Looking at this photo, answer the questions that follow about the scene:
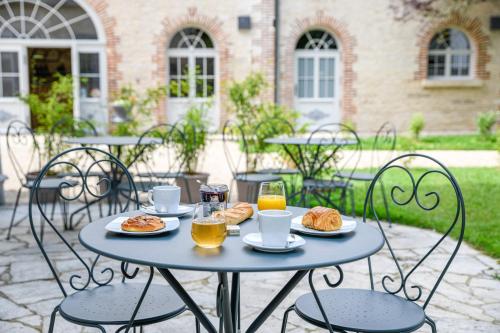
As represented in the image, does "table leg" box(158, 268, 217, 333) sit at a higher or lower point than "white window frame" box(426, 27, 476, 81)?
lower

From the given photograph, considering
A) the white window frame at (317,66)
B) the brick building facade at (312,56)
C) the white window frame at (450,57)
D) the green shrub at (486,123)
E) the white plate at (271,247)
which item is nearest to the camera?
the white plate at (271,247)

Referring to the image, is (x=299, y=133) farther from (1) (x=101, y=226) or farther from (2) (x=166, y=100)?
(2) (x=166, y=100)

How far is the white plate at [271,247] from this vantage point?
154 centimetres

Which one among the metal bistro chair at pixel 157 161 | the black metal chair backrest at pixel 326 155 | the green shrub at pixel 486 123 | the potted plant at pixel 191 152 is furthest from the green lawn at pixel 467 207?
the green shrub at pixel 486 123

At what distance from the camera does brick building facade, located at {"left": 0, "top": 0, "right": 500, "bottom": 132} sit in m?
11.7

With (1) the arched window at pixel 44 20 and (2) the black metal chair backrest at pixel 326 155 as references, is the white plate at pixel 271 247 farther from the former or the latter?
(1) the arched window at pixel 44 20

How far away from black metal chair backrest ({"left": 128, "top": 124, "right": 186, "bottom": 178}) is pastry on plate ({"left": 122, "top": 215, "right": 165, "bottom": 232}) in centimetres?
288

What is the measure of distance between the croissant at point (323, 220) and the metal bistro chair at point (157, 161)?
7.58ft

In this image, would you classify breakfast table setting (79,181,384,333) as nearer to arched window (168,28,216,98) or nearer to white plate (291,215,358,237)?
white plate (291,215,358,237)

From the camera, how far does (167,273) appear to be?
5.55 feet

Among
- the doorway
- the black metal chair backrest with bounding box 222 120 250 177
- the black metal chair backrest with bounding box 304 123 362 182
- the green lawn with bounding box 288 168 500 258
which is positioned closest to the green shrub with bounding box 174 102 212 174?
the black metal chair backrest with bounding box 222 120 250 177

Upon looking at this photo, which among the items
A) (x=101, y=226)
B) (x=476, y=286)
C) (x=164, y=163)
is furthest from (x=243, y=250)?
(x=164, y=163)

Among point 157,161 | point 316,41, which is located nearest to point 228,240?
point 157,161

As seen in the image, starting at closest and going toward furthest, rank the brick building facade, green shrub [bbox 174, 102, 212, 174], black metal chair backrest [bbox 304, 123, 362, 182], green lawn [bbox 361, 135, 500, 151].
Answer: black metal chair backrest [bbox 304, 123, 362, 182]
green shrub [bbox 174, 102, 212, 174]
green lawn [bbox 361, 135, 500, 151]
the brick building facade
